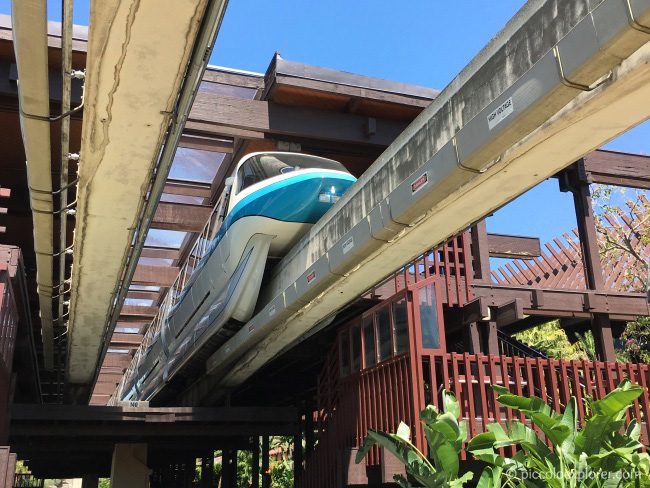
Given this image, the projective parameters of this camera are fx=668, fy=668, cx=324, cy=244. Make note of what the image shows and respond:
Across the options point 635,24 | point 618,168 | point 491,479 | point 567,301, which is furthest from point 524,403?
point 618,168

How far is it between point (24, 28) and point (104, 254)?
4182 mm

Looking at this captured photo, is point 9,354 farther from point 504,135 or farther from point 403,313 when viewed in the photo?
point 504,135

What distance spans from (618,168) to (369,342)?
6417 mm

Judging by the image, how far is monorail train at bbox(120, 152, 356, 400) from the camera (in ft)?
30.2

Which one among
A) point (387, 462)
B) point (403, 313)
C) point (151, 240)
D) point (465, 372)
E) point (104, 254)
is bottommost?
point (387, 462)

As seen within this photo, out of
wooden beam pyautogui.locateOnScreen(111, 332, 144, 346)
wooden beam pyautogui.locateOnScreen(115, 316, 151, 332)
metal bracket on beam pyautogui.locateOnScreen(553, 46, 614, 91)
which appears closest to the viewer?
metal bracket on beam pyautogui.locateOnScreen(553, 46, 614, 91)

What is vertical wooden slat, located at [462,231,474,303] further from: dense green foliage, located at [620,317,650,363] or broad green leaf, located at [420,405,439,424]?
dense green foliage, located at [620,317,650,363]

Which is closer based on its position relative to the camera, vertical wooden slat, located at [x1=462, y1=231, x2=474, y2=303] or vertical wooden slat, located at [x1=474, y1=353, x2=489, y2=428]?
vertical wooden slat, located at [x1=474, y1=353, x2=489, y2=428]

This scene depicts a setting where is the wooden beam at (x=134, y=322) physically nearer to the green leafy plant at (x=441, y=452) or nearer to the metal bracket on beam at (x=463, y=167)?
the green leafy plant at (x=441, y=452)

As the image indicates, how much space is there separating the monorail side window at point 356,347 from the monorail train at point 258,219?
5.73 feet

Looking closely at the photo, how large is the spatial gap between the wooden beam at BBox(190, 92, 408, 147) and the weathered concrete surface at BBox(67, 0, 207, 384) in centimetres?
374

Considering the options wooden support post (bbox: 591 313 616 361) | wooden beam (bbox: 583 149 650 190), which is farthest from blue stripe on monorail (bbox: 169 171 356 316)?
wooden beam (bbox: 583 149 650 190)

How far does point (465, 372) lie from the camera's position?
28.0 ft

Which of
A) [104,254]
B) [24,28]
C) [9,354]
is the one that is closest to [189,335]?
[9,354]
